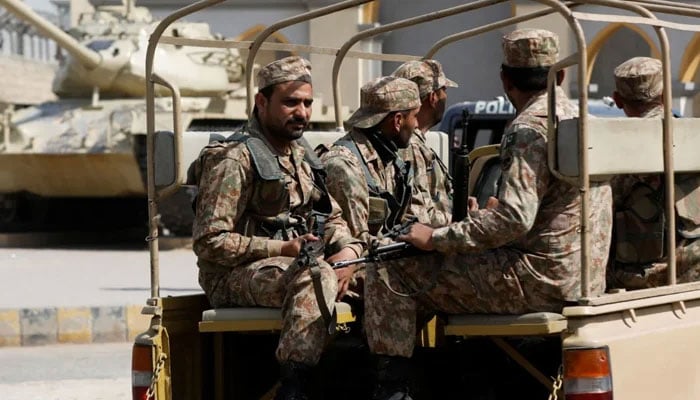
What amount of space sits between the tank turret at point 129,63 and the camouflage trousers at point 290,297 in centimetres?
1423

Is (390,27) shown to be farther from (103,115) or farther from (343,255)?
(103,115)

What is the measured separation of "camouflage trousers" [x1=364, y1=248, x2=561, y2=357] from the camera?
5031mm

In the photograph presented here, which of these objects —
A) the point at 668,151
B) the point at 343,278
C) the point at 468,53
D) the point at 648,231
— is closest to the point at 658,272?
the point at 648,231

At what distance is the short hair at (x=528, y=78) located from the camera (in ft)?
17.1

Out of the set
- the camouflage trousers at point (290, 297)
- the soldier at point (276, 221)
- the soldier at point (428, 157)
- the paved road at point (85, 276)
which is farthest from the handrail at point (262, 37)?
the paved road at point (85, 276)

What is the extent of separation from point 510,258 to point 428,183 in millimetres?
1425

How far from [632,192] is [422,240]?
1.22m

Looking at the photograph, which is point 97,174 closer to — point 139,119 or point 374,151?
point 139,119

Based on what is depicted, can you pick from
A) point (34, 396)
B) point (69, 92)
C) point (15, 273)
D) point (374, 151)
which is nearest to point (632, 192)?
point (374, 151)

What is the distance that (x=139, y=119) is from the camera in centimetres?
1912

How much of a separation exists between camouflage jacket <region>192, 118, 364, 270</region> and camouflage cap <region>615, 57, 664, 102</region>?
1410 millimetres

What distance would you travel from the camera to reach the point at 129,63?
19969 millimetres

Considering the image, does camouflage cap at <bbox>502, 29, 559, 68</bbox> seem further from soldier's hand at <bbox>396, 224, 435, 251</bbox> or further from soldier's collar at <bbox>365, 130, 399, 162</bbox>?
soldier's collar at <bbox>365, 130, 399, 162</bbox>

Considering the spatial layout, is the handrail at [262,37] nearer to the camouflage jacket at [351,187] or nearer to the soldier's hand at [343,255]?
the camouflage jacket at [351,187]
